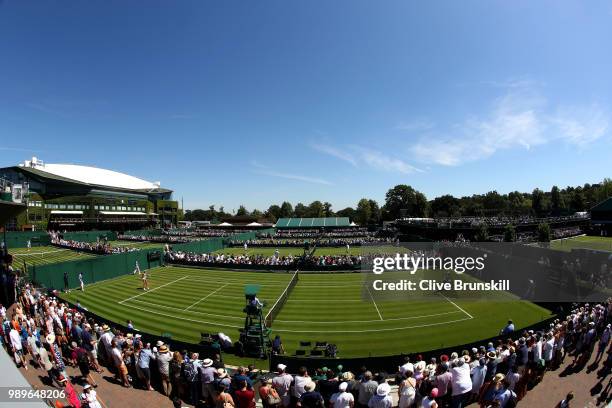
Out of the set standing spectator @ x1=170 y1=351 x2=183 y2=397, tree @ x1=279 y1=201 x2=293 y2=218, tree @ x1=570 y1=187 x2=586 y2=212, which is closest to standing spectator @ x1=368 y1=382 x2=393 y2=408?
standing spectator @ x1=170 y1=351 x2=183 y2=397

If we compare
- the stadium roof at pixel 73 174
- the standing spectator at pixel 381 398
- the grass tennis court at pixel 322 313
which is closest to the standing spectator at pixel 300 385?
the standing spectator at pixel 381 398

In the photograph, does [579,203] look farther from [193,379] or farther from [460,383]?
[193,379]

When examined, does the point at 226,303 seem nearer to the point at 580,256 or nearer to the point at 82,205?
the point at 580,256

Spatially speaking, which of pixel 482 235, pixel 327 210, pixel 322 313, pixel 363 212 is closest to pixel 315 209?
pixel 327 210

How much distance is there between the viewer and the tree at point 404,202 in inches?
4311

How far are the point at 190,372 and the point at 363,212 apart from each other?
117m

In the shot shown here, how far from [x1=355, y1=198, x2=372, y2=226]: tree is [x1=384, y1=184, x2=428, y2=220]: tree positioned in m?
6.88

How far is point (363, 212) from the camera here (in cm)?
12206

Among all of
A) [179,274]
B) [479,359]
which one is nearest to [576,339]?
[479,359]

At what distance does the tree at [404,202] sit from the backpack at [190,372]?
106171 mm

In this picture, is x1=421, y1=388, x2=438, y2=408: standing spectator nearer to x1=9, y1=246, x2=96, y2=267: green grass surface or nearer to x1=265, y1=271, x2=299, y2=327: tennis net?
x1=265, y1=271, x2=299, y2=327: tennis net

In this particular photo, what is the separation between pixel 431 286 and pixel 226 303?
51.5ft

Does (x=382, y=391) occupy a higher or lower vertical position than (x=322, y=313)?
higher

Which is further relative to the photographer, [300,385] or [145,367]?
[145,367]
